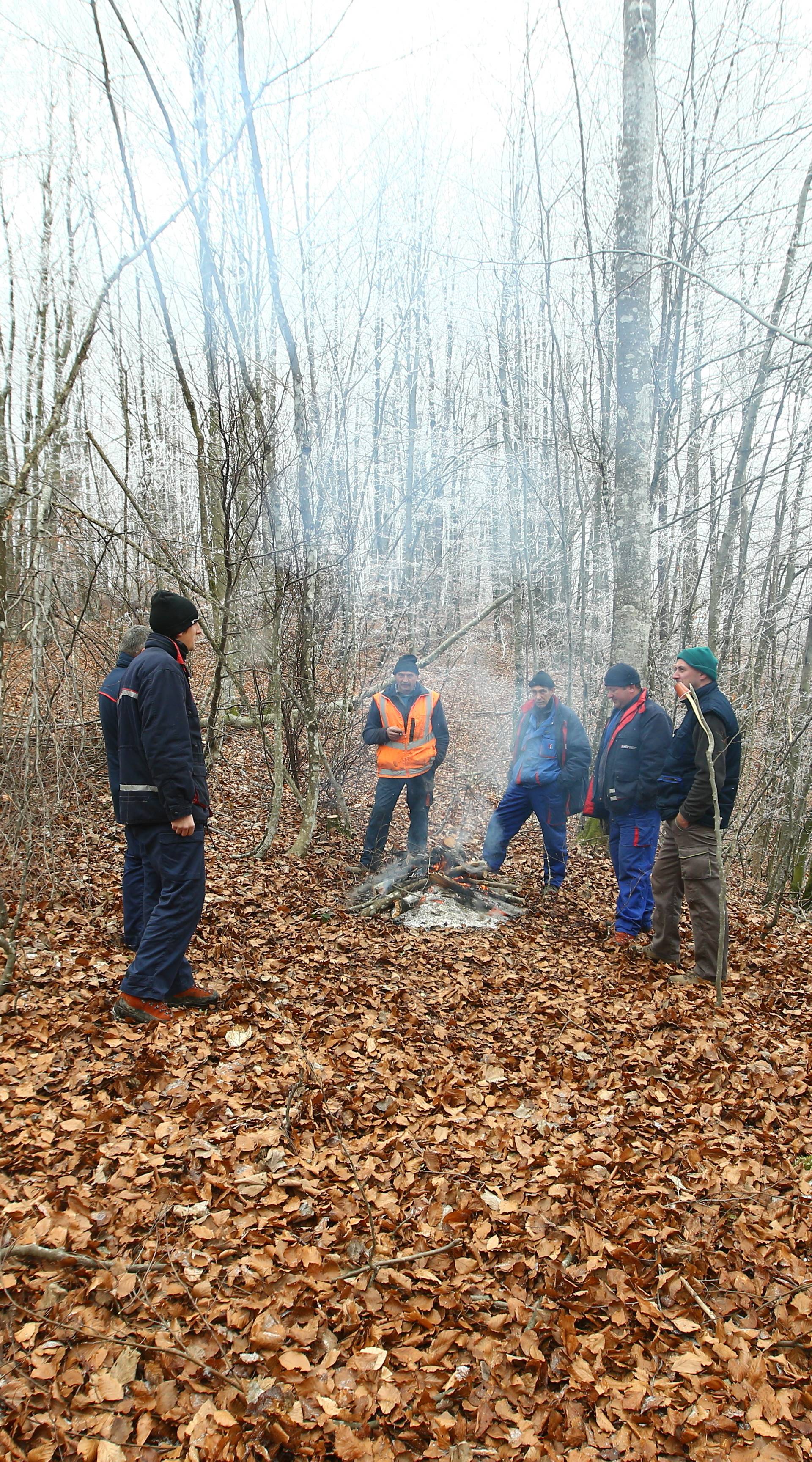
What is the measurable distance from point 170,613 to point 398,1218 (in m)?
3.16

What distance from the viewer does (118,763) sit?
16.5 feet

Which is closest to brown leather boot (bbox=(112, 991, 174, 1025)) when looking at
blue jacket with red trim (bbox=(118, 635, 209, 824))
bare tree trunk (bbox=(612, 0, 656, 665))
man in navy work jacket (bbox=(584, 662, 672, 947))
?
blue jacket with red trim (bbox=(118, 635, 209, 824))

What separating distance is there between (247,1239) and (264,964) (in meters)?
2.36

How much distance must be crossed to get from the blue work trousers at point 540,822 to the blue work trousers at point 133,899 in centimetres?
359

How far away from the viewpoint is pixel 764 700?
760cm

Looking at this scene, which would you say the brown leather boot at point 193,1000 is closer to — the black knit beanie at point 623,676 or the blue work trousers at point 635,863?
the blue work trousers at point 635,863

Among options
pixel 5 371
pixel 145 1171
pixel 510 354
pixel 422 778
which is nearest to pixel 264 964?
pixel 145 1171

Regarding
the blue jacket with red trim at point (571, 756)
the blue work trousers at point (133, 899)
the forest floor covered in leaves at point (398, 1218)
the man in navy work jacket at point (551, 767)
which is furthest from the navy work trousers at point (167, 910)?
the blue jacket with red trim at point (571, 756)

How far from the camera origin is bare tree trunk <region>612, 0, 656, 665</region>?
6855 millimetres

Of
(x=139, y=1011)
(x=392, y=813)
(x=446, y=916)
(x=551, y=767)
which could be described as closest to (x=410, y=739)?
(x=392, y=813)

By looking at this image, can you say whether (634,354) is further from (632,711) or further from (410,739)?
(410,739)

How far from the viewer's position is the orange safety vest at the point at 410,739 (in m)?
6.84

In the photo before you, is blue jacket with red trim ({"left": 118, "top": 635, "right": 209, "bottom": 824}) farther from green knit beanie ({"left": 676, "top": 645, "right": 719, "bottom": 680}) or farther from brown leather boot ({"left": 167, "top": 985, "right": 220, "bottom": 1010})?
green knit beanie ({"left": 676, "top": 645, "right": 719, "bottom": 680})

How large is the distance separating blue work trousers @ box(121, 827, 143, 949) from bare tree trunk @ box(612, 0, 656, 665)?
5.00 meters
